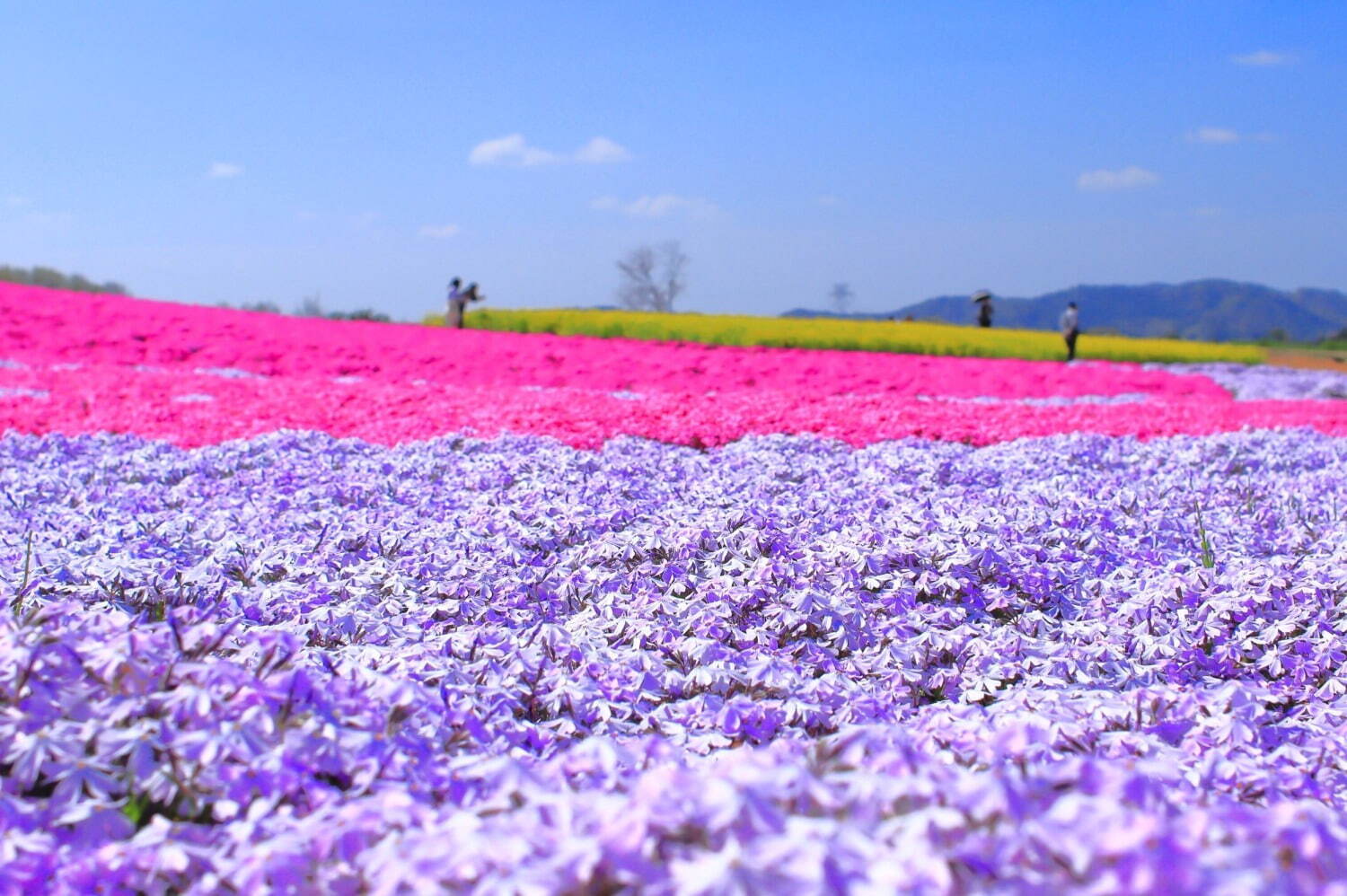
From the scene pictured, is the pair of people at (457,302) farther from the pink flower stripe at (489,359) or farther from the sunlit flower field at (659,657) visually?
the sunlit flower field at (659,657)

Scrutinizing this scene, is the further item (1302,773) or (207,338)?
(207,338)

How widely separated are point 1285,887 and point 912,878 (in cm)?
55

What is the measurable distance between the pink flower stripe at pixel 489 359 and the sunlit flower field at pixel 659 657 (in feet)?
23.7

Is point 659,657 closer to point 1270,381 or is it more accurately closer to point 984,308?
point 1270,381

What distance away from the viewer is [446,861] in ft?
5.65

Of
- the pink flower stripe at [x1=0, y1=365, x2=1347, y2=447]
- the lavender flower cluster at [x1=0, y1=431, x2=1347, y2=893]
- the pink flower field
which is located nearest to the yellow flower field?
the pink flower field

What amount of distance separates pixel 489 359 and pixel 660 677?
14534mm

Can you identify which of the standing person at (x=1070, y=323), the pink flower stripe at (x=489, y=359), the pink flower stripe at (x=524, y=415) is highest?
the standing person at (x=1070, y=323)

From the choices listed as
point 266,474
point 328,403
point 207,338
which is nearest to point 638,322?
point 207,338

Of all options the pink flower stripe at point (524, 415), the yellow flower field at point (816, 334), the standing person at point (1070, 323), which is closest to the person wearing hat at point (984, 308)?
the yellow flower field at point (816, 334)

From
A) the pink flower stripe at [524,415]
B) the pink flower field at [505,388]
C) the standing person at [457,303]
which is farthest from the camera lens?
the standing person at [457,303]

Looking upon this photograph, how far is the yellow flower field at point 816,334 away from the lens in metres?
29.5

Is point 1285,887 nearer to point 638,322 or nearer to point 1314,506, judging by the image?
point 1314,506

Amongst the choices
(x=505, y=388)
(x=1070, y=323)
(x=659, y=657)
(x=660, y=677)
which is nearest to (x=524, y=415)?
(x=505, y=388)
